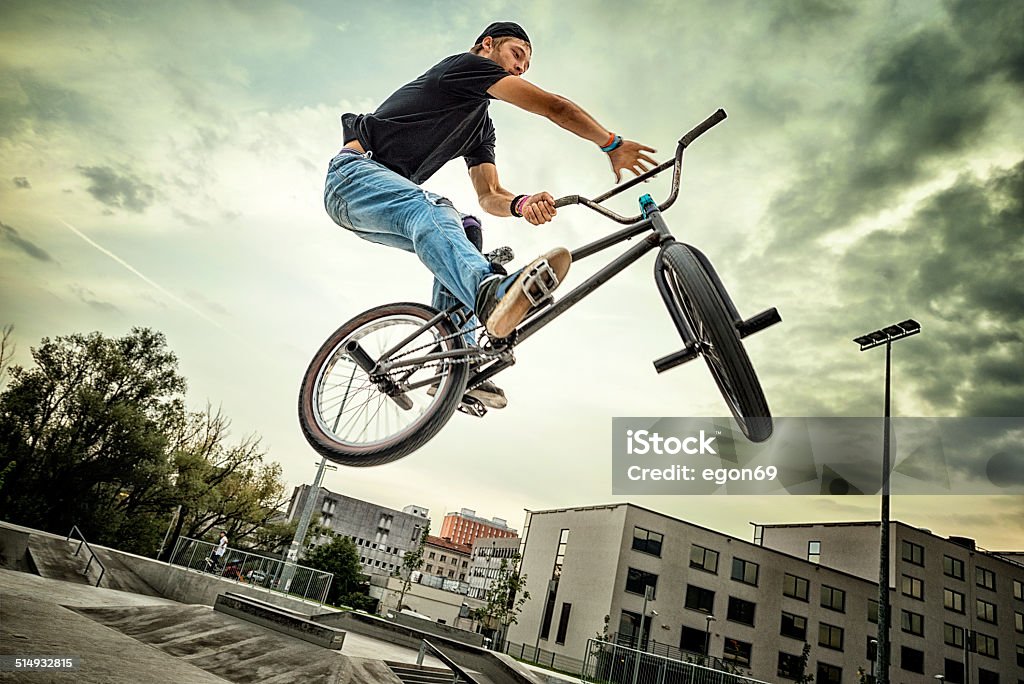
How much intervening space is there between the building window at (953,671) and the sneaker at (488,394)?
160ft

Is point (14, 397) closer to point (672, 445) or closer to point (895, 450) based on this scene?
point (672, 445)

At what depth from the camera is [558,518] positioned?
38688 millimetres

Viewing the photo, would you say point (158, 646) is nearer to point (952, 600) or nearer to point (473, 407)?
point (473, 407)

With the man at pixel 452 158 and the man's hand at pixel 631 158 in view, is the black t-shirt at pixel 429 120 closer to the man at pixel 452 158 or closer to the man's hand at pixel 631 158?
the man at pixel 452 158

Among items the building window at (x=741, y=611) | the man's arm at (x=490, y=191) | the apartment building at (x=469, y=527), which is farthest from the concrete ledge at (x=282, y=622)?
the apartment building at (x=469, y=527)

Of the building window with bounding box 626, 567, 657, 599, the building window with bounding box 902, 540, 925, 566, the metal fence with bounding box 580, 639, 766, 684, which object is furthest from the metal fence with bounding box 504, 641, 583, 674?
the building window with bounding box 902, 540, 925, 566

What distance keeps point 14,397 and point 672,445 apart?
29.4 meters

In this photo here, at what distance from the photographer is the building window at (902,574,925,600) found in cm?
3809

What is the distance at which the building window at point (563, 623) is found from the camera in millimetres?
33688

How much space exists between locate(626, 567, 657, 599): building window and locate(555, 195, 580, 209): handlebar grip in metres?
31.3

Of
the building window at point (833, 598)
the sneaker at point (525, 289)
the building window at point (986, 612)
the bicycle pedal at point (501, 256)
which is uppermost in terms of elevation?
the building window at point (986, 612)

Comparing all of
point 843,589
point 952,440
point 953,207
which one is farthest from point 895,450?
point 843,589

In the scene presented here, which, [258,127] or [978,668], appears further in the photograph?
[978,668]

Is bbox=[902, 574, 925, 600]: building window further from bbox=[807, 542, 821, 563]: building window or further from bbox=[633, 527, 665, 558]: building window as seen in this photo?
bbox=[633, 527, 665, 558]: building window
